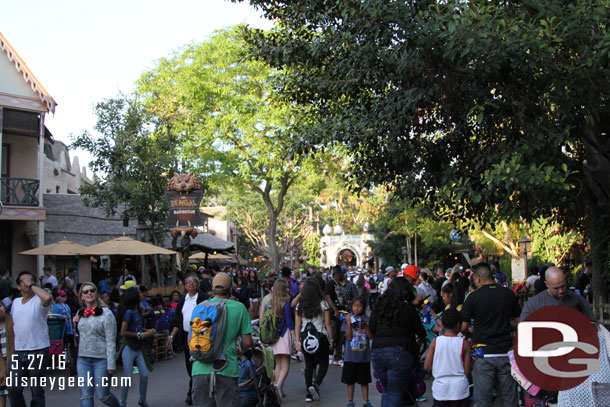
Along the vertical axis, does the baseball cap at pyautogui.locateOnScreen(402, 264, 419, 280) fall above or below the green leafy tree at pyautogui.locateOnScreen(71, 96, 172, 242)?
below

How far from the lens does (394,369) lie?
21.1ft

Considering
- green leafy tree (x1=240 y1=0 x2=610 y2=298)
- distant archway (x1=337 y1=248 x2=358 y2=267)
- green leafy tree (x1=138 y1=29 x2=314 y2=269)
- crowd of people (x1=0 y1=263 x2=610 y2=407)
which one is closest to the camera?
crowd of people (x1=0 y1=263 x2=610 y2=407)

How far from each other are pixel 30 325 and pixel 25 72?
47.2 feet

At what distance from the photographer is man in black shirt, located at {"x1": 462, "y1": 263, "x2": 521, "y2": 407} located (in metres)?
6.00

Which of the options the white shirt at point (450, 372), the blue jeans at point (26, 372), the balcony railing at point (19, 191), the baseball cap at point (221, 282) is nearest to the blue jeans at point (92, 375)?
the blue jeans at point (26, 372)

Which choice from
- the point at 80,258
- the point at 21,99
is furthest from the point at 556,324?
the point at 80,258

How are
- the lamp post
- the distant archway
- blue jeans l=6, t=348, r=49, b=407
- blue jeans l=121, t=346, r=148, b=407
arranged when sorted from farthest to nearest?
the distant archway → the lamp post → blue jeans l=121, t=346, r=148, b=407 → blue jeans l=6, t=348, r=49, b=407

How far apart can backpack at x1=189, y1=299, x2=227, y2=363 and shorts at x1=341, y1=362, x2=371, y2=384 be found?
2.81 meters

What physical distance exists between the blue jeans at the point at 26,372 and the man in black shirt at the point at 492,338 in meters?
4.98

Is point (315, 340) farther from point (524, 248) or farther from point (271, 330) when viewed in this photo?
point (524, 248)

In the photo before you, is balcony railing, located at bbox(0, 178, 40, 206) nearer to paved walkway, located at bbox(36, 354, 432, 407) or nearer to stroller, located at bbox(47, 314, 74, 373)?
stroller, located at bbox(47, 314, 74, 373)

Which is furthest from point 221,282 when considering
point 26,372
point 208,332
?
point 26,372

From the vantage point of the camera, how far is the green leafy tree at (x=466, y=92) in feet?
26.1

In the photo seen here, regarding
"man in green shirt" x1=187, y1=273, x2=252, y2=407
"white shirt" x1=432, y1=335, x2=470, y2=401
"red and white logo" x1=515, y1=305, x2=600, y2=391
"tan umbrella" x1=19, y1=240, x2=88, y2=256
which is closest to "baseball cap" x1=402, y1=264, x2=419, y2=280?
"red and white logo" x1=515, y1=305, x2=600, y2=391
